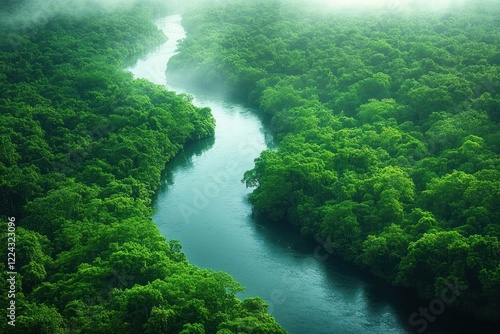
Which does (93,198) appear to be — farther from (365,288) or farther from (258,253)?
(365,288)

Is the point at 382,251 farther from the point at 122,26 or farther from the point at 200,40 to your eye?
the point at 122,26

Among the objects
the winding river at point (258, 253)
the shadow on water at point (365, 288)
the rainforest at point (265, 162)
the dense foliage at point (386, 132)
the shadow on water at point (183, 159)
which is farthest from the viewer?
the shadow on water at point (183, 159)

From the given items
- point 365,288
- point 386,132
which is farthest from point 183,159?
point 365,288

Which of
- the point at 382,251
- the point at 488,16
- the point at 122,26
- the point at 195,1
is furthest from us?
the point at 195,1

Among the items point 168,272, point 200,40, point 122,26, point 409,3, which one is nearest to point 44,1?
point 122,26

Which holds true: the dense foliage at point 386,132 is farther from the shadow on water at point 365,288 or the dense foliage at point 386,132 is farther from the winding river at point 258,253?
the winding river at point 258,253

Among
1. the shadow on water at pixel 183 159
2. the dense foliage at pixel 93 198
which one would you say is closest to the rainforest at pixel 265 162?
the dense foliage at pixel 93 198

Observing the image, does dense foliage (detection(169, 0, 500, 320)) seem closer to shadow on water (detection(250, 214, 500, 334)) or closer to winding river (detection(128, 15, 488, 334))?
shadow on water (detection(250, 214, 500, 334))
